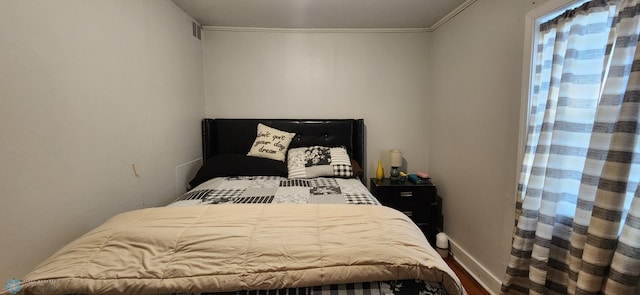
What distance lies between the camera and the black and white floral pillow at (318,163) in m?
2.38

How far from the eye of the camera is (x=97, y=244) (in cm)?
103

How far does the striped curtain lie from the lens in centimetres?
104

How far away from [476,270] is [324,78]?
2.25 meters

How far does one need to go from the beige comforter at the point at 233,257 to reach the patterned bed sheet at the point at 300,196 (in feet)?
0.14

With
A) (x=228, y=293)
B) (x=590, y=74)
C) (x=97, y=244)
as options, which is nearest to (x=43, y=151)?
(x=97, y=244)

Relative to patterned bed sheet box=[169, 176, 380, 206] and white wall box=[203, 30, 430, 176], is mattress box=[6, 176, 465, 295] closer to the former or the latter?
patterned bed sheet box=[169, 176, 380, 206]

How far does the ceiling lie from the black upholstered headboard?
97 cm

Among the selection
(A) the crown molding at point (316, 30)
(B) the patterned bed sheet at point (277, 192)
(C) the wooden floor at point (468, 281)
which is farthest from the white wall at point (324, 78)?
(C) the wooden floor at point (468, 281)

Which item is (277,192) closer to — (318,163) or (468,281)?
(318,163)

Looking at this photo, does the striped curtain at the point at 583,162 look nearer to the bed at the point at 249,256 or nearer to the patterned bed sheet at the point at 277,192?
the bed at the point at 249,256

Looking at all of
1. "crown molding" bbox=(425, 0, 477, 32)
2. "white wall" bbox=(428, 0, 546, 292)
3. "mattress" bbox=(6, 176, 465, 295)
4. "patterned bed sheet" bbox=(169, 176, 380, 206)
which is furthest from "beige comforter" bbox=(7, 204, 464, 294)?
"crown molding" bbox=(425, 0, 477, 32)

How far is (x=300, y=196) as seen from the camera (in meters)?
1.82

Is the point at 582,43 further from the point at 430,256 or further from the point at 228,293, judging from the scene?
the point at 228,293

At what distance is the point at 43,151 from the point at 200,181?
3.90ft
